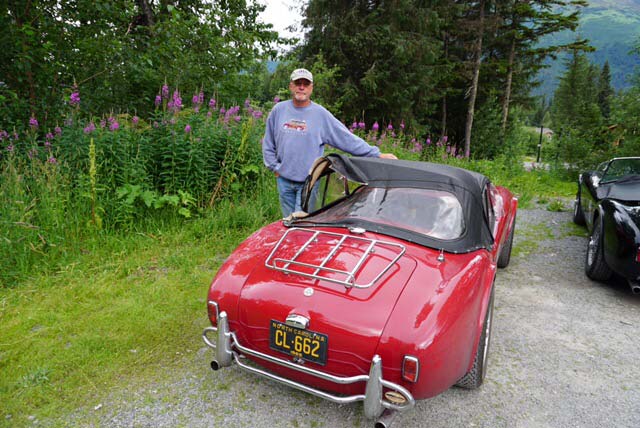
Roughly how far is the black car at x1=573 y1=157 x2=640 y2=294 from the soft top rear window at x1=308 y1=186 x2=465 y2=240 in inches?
85.8

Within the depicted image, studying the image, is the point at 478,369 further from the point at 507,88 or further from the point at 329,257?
the point at 507,88

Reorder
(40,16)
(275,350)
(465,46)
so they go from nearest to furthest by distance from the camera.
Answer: (275,350) < (40,16) < (465,46)

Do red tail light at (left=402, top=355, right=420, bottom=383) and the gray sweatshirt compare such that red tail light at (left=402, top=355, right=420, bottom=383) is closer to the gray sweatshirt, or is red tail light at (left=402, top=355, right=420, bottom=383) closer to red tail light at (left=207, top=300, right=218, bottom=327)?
red tail light at (left=207, top=300, right=218, bottom=327)

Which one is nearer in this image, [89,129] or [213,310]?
[213,310]

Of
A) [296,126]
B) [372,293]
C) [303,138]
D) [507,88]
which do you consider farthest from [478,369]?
[507,88]

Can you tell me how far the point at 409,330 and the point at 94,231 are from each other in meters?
4.15

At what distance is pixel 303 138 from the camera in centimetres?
407

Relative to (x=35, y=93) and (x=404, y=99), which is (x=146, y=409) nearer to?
(x=35, y=93)

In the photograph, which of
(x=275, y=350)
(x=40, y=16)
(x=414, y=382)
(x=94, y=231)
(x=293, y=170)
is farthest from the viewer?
(x=40, y=16)

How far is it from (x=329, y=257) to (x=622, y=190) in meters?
4.74

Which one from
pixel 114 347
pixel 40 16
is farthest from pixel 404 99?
pixel 114 347

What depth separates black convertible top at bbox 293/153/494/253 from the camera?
2797 mm

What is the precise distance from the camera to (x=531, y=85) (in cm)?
2602

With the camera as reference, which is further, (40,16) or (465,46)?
(465,46)
